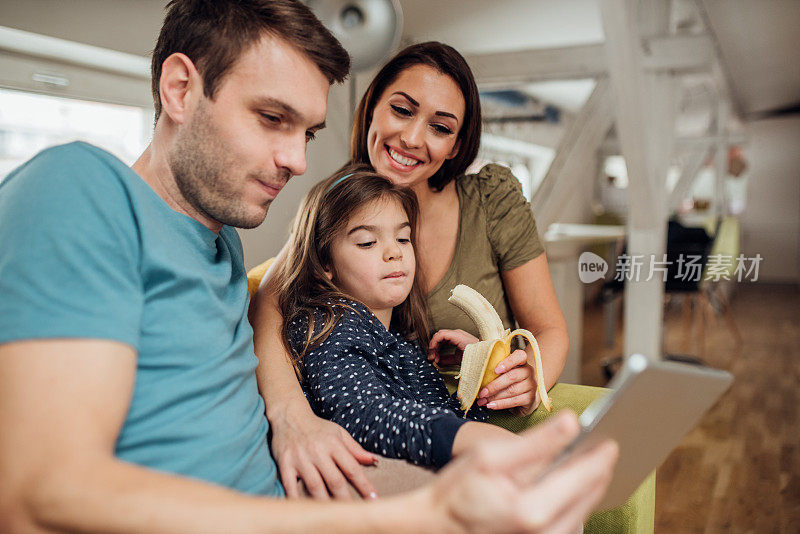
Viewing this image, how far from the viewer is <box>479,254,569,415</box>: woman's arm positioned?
3.81 ft

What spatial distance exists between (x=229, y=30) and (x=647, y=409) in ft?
2.22

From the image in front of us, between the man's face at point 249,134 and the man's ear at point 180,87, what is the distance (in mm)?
13

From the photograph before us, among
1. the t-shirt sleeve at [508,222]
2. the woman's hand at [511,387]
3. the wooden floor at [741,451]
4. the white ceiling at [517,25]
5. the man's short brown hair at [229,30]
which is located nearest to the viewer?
the man's short brown hair at [229,30]

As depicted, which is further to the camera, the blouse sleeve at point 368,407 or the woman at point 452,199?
the woman at point 452,199

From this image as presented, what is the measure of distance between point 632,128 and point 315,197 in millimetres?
1732

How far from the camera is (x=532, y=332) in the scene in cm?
149

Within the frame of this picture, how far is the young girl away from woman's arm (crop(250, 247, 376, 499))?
4 centimetres

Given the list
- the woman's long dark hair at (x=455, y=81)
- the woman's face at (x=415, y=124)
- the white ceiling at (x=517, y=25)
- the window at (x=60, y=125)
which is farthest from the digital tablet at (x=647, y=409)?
the white ceiling at (x=517, y=25)

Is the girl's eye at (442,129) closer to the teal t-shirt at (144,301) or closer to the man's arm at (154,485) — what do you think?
the teal t-shirt at (144,301)

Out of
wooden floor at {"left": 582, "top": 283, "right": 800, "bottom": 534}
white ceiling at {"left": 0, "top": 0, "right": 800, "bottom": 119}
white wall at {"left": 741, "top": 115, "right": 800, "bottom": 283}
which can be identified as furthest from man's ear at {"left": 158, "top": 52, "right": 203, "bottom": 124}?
white wall at {"left": 741, "top": 115, "right": 800, "bottom": 283}

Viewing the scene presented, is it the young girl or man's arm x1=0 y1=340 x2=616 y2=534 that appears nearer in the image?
man's arm x1=0 y1=340 x2=616 y2=534

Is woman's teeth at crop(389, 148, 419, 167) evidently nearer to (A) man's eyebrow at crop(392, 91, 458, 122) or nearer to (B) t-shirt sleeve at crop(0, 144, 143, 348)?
(A) man's eyebrow at crop(392, 91, 458, 122)

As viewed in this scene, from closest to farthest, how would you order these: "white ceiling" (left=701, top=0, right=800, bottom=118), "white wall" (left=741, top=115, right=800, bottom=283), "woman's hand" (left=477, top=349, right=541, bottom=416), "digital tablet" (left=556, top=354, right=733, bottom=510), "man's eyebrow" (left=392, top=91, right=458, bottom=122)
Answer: "digital tablet" (left=556, top=354, right=733, bottom=510) → "woman's hand" (left=477, top=349, right=541, bottom=416) → "man's eyebrow" (left=392, top=91, right=458, bottom=122) → "white ceiling" (left=701, top=0, right=800, bottom=118) → "white wall" (left=741, top=115, right=800, bottom=283)

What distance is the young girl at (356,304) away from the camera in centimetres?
104
